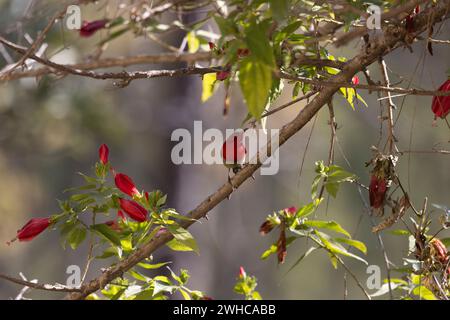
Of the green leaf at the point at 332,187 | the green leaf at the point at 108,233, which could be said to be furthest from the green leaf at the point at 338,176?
the green leaf at the point at 108,233

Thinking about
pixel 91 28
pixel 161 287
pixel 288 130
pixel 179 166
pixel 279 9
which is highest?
pixel 179 166

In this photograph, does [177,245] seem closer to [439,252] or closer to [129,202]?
[129,202]

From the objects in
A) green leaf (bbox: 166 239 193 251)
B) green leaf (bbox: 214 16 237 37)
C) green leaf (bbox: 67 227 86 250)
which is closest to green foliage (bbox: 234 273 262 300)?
green leaf (bbox: 166 239 193 251)

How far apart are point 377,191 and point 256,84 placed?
509 millimetres

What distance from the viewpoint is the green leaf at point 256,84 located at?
31.6 inches

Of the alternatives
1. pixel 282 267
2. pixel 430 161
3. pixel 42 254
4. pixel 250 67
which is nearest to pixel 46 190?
pixel 42 254

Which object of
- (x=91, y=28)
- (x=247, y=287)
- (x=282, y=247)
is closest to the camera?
(x=91, y=28)

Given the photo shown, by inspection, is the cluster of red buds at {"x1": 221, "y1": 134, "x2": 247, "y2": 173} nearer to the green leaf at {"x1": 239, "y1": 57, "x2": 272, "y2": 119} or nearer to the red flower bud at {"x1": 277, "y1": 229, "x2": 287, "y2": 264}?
the red flower bud at {"x1": 277, "y1": 229, "x2": 287, "y2": 264}

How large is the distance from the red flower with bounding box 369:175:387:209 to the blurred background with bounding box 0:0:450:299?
1.88 meters

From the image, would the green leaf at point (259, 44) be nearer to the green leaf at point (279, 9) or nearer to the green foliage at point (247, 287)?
the green leaf at point (279, 9)

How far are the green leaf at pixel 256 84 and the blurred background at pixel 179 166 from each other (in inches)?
93.5

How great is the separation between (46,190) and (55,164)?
37cm

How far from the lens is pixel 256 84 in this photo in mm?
807

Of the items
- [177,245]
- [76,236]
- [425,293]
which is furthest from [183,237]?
[425,293]
